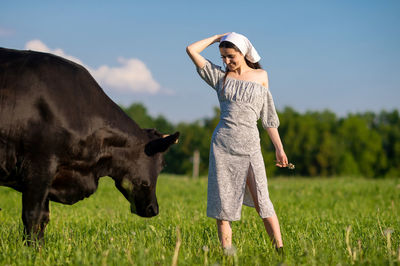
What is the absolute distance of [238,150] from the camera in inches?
161

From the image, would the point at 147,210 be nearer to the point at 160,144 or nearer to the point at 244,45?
the point at 160,144

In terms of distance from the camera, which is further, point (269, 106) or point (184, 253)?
point (269, 106)

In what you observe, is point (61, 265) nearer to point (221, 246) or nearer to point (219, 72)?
point (221, 246)

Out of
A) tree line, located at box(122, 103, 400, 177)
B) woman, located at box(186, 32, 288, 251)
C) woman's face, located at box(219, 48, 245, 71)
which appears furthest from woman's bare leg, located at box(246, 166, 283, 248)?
tree line, located at box(122, 103, 400, 177)

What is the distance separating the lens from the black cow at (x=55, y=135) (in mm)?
3959

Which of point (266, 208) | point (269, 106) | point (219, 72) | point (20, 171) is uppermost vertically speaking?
point (219, 72)

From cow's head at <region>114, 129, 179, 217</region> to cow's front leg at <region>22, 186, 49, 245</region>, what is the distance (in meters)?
0.96

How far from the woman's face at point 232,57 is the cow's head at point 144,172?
3.35 ft

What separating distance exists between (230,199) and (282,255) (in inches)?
28.6

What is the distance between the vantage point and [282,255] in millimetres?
3705

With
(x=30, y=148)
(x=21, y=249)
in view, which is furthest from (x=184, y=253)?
(x=30, y=148)

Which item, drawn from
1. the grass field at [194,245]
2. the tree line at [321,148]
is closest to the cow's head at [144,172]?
the grass field at [194,245]

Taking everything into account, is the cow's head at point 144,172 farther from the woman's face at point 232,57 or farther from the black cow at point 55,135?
the woman's face at point 232,57

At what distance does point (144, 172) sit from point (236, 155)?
4.11 feet
